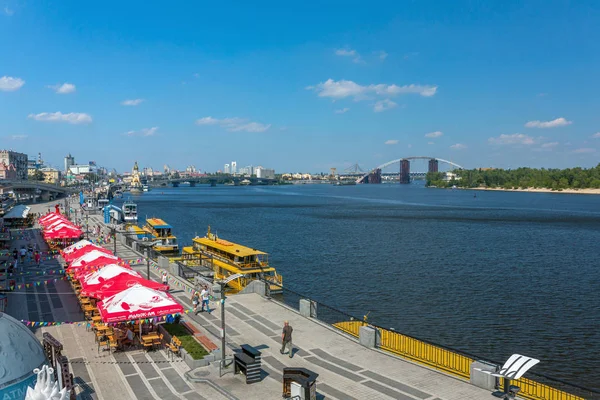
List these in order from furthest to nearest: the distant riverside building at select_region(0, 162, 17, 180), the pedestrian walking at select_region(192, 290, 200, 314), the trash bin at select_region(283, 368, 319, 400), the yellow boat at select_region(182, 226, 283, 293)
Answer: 1. the distant riverside building at select_region(0, 162, 17, 180)
2. the yellow boat at select_region(182, 226, 283, 293)
3. the pedestrian walking at select_region(192, 290, 200, 314)
4. the trash bin at select_region(283, 368, 319, 400)

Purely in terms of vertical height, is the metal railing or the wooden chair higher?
the wooden chair

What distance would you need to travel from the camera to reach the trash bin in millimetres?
13750

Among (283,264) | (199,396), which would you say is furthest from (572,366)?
(283,264)

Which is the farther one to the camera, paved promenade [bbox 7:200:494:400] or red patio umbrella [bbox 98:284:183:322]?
red patio umbrella [bbox 98:284:183:322]

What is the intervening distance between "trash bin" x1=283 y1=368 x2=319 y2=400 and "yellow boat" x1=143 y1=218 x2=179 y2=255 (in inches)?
1452

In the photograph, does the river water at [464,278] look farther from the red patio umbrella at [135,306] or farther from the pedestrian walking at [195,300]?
the red patio umbrella at [135,306]

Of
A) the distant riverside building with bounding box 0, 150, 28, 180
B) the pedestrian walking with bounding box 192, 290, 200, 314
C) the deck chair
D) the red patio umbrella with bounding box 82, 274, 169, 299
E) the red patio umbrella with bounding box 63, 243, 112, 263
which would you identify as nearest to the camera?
the deck chair

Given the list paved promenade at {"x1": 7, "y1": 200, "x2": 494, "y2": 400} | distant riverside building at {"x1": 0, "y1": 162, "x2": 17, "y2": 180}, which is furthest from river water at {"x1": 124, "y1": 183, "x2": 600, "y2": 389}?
distant riverside building at {"x1": 0, "y1": 162, "x2": 17, "y2": 180}

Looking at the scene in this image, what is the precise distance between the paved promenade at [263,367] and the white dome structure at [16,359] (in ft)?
13.1

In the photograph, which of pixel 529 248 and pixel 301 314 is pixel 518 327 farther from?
pixel 529 248

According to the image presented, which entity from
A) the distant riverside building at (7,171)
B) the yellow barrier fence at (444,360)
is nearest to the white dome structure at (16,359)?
the yellow barrier fence at (444,360)

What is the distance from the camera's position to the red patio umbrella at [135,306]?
55.1 feet

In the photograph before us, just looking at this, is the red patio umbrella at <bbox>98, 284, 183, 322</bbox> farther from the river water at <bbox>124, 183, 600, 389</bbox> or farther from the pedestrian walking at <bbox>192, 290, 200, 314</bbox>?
the river water at <bbox>124, 183, 600, 389</bbox>

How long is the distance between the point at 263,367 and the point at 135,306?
17.0 feet
